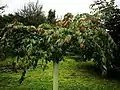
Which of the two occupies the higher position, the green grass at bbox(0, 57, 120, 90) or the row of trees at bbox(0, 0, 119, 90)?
the row of trees at bbox(0, 0, 119, 90)

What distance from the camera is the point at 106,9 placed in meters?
11.7

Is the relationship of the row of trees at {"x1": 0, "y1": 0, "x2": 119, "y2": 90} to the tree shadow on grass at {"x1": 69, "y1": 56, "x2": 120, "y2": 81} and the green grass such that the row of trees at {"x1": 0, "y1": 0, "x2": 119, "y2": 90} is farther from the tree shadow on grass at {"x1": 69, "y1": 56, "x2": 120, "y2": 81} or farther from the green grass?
the tree shadow on grass at {"x1": 69, "y1": 56, "x2": 120, "y2": 81}

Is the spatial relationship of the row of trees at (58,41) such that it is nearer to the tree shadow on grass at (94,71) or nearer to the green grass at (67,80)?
the green grass at (67,80)

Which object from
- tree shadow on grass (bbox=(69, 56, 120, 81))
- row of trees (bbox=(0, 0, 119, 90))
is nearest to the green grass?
tree shadow on grass (bbox=(69, 56, 120, 81))

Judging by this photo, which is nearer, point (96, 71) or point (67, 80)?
point (67, 80)

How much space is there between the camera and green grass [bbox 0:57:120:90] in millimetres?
9984

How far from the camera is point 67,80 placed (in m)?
11.3

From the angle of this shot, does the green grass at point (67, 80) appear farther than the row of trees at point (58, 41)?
Yes

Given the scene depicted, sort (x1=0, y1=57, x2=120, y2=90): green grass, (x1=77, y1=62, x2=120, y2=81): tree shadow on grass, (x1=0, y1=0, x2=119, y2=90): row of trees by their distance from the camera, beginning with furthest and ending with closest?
(x1=77, y1=62, x2=120, y2=81): tree shadow on grass, (x1=0, y1=57, x2=120, y2=90): green grass, (x1=0, y1=0, x2=119, y2=90): row of trees

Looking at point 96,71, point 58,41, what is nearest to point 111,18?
point 96,71

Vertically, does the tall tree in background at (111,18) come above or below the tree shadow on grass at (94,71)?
above

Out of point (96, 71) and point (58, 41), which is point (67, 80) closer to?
point (96, 71)

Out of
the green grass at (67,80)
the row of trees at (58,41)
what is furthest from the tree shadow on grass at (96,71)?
the row of trees at (58,41)

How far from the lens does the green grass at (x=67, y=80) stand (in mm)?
9984
